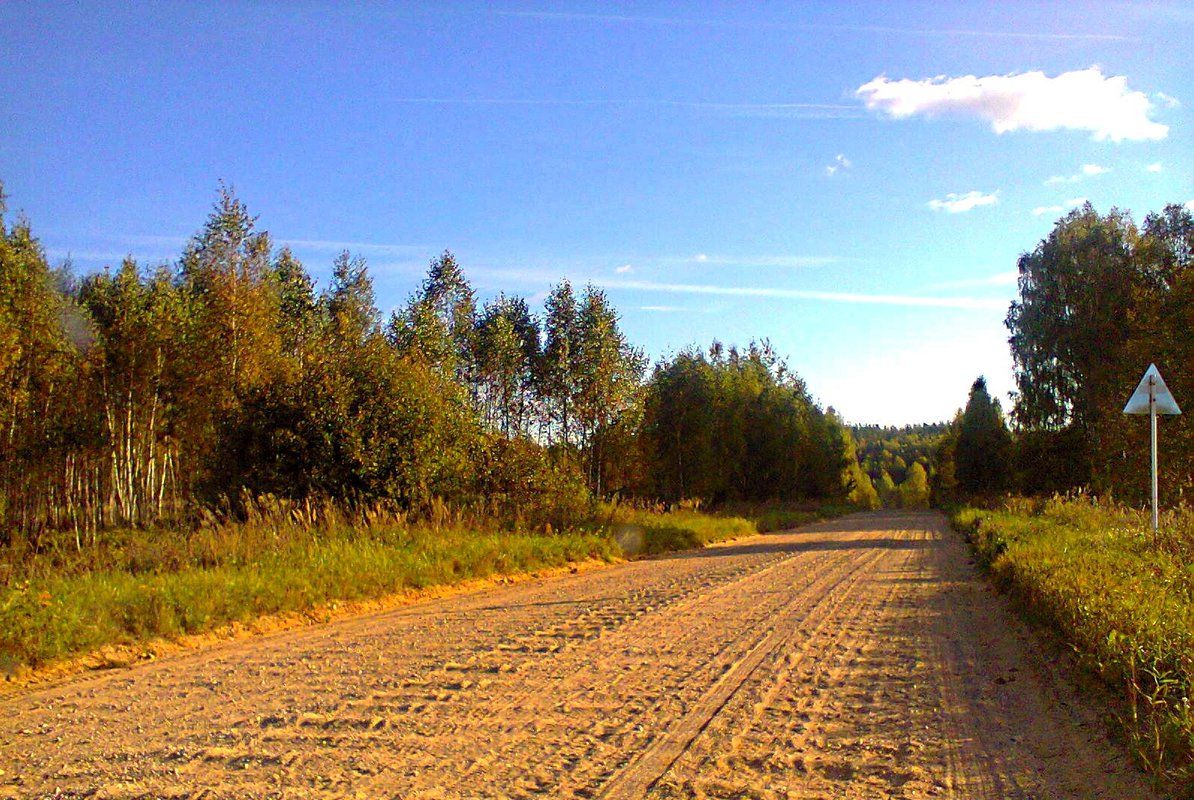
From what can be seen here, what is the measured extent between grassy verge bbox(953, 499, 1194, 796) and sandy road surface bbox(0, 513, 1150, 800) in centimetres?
30

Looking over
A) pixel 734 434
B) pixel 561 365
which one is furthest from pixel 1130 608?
pixel 734 434

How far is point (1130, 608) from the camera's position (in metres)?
7.16

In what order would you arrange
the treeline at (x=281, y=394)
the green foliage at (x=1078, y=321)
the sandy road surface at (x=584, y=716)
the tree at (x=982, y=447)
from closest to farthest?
the sandy road surface at (x=584, y=716), the treeline at (x=281, y=394), the green foliage at (x=1078, y=321), the tree at (x=982, y=447)

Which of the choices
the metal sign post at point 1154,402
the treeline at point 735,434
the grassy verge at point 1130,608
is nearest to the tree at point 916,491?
the treeline at point 735,434

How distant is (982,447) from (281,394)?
52.4 meters

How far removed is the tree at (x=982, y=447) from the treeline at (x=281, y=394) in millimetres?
30824

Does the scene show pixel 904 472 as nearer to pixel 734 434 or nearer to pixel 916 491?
pixel 916 491

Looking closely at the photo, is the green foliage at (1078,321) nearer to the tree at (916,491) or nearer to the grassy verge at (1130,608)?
the grassy verge at (1130,608)

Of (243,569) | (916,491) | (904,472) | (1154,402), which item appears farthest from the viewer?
(904,472)

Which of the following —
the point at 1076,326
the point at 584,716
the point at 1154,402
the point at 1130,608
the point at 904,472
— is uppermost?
the point at 1076,326

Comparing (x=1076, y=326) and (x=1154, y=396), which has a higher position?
(x=1076, y=326)

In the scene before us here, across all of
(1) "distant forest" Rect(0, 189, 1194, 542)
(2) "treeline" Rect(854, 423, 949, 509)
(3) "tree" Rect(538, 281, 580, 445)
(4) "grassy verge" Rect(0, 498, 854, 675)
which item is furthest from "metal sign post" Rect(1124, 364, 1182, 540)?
(2) "treeline" Rect(854, 423, 949, 509)

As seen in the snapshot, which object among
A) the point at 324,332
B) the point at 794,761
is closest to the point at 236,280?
the point at 324,332

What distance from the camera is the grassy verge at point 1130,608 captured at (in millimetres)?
4668
